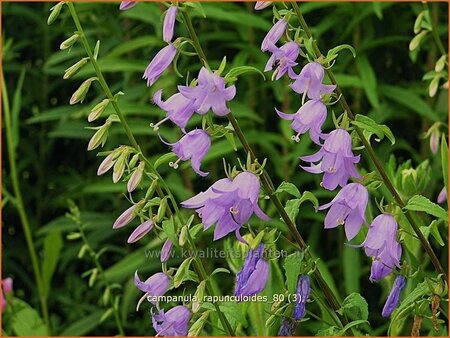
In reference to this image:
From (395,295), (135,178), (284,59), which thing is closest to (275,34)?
(284,59)

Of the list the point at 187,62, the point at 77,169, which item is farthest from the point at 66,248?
the point at 187,62

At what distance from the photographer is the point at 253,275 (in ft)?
3.80

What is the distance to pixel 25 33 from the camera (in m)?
2.95

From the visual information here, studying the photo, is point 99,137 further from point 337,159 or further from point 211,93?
point 337,159

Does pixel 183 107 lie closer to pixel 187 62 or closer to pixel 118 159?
pixel 118 159

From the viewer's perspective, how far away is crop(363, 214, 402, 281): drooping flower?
3.77ft

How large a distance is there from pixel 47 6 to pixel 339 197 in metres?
1.73

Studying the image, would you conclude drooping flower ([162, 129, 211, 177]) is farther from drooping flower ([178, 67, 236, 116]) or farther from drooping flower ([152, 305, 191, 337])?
drooping flower ([152, 305, 191, 337])

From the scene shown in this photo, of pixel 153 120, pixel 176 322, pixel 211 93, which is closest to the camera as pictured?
pixel 211 93

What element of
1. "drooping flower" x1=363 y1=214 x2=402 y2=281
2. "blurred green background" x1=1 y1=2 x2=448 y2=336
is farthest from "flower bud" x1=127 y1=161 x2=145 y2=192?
"blurred green background" x1=1 y1=2 x2=448 y2=336

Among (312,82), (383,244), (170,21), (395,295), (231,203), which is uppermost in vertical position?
(170,21)

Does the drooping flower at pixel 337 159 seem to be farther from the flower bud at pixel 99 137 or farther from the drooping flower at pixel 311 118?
the flower bud at pixel 99 137

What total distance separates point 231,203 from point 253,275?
0.36 ft

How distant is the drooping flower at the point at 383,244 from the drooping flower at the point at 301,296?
0.09 metres
